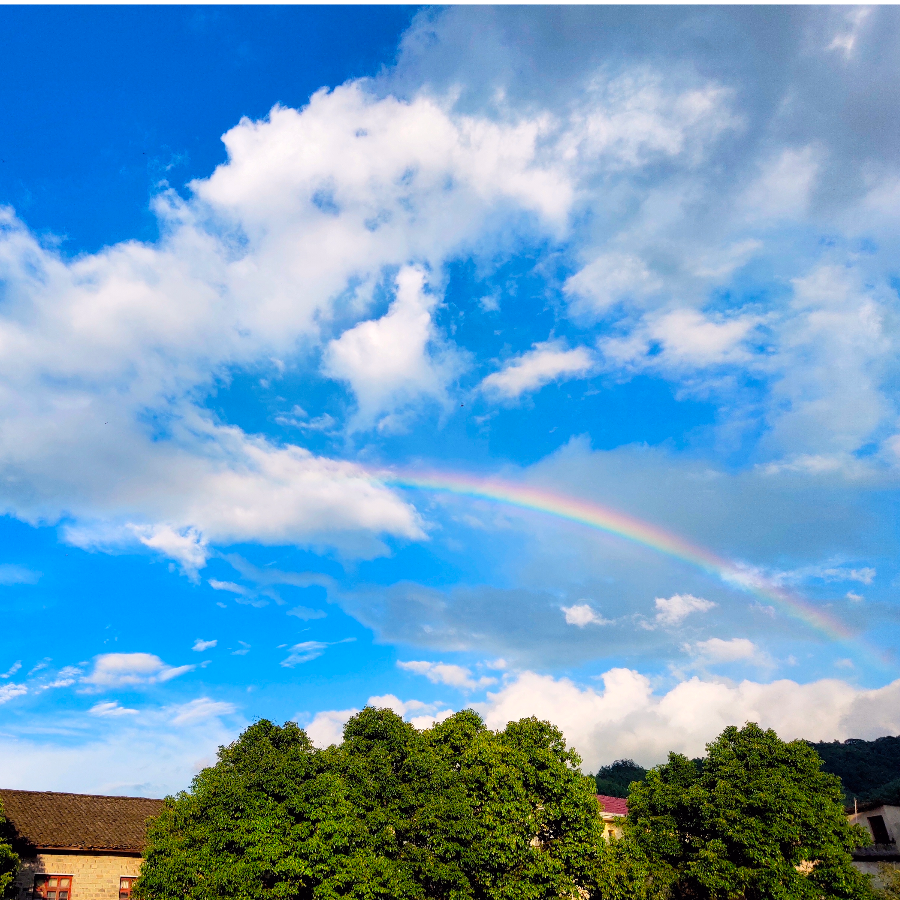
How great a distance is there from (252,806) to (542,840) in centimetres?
1203

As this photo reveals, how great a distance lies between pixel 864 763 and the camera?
252ft

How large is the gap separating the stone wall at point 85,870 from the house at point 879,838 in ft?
132

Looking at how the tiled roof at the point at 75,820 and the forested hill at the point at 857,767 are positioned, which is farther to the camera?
the forested hill at the point at 857,767

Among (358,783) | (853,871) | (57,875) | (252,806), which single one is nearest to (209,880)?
(252,806)

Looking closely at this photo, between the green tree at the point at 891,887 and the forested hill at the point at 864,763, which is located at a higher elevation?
the forested hill at the point at 864,763

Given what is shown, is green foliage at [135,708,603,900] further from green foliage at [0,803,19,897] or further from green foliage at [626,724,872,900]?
green foliage at [626,724,872,900]

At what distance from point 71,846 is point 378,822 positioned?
16806mm

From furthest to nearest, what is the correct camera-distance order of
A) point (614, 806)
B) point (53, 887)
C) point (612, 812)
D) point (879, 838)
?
point (614, 806), point (612, 812), point (879, 838), point (53, 887)

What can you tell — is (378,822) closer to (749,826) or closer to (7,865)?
(7,865)

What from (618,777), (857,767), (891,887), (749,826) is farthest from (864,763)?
(749,826)

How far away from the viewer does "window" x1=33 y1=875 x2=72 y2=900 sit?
31.5 meters

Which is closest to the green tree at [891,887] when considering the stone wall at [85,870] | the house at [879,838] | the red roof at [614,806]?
the house at [879,838]

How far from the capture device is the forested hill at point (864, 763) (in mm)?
71812

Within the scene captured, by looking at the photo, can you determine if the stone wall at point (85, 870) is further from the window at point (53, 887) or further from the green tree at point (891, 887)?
the green tree at point (891, 887)
